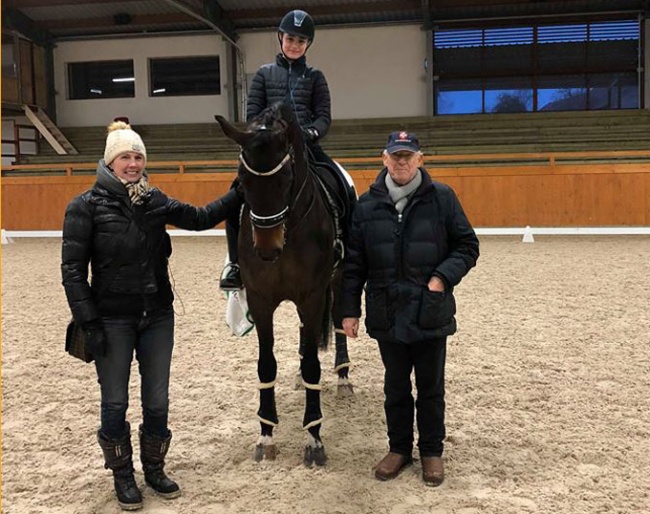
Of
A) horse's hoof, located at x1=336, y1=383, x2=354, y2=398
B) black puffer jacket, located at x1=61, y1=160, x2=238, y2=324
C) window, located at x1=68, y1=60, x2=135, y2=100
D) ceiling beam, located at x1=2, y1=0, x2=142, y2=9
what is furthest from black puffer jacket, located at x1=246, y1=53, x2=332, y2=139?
window, located at x1=68, y1=60, x2=135, y2=100

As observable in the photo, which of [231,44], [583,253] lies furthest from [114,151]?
[231,44]

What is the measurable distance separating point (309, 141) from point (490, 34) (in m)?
15.4

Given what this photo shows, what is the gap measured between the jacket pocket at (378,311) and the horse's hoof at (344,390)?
129 centimetres

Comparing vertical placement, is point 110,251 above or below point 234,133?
below

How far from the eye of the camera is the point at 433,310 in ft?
8.39

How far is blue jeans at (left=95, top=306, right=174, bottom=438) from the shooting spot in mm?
2424

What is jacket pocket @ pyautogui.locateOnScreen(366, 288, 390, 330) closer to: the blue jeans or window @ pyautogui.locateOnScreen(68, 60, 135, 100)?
the blue jeans

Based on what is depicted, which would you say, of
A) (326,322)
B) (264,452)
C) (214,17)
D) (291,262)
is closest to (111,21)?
(214,17)

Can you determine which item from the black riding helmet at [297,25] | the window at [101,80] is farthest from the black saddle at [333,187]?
the window at [101,80]

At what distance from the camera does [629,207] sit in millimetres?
11414

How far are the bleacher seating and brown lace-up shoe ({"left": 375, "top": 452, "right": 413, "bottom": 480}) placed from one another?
12.4 m

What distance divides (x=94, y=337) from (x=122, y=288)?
0.71 ft

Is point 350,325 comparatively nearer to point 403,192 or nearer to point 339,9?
point 403,192

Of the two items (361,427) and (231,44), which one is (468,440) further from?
(231,44)
